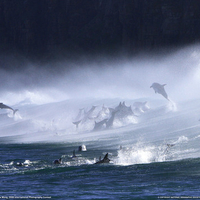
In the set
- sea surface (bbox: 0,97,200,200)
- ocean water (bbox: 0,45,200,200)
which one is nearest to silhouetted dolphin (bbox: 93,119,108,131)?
ocean water (bbox: 0,45,200,200)

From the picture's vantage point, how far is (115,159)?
22.8 metres

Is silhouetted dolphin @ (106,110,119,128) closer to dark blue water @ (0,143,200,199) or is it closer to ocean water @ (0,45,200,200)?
ocean water @ (0,45,200,200)

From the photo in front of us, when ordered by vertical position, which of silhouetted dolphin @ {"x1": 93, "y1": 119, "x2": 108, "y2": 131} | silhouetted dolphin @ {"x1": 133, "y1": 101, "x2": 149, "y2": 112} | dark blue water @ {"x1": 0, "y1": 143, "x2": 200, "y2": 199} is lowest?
dark blue water @ {"x1": 0, "y1": 143, "x2": 200, "y2": 199}

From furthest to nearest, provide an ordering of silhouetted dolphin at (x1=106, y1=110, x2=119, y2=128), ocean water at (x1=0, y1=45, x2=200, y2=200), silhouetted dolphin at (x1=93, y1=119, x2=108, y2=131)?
silhouetted dolphin at (x1=106, y1=110, x2=119, y2=128) → silhouetted dolphin at (x1=93, y1=119, x2=108, y2=131) → ocean water at (x1=0, y1=45, x2=200, y2=200)

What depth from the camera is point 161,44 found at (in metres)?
68.9

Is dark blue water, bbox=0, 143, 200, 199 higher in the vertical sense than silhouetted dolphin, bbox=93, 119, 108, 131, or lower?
lower

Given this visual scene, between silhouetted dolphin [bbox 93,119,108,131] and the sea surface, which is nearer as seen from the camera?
the sea surface

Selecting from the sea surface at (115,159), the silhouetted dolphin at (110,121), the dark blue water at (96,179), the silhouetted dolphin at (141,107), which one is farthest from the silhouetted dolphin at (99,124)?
the dark blue water at (96,179)

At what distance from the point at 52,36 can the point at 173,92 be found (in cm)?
4137

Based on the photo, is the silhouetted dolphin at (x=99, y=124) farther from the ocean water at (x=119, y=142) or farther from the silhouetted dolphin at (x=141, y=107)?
the silhouetted dolphin at (x=141, y=107)

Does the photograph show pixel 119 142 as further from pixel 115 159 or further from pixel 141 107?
pixel 141 107

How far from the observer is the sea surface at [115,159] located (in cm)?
1698

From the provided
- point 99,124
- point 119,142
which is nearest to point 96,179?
point 119,142

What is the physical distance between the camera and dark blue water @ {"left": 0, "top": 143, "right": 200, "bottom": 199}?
16484mm
